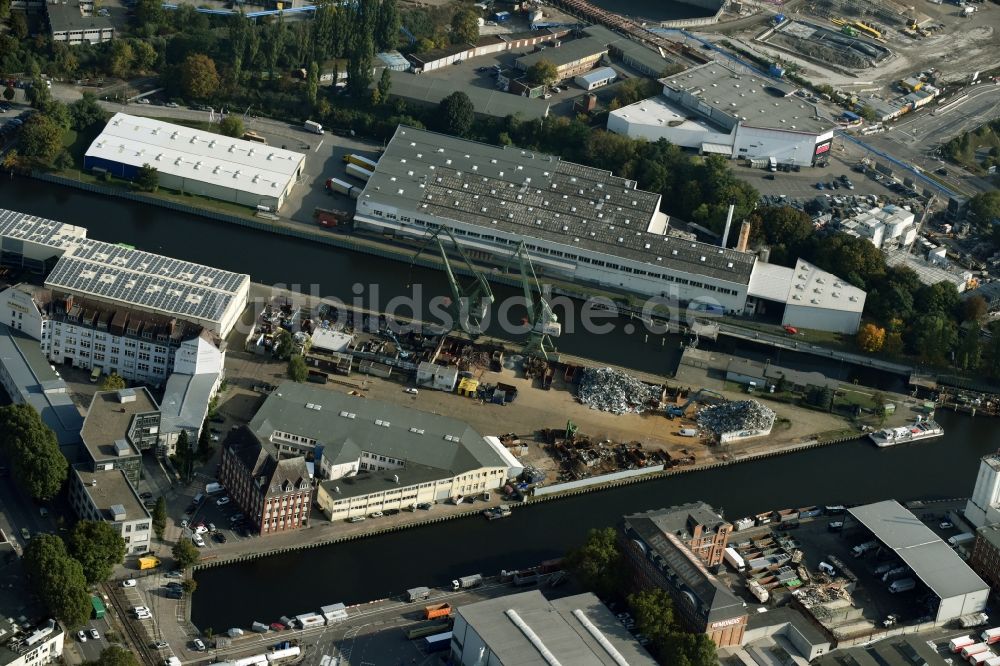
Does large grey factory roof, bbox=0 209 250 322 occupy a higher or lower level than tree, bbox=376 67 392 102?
lower

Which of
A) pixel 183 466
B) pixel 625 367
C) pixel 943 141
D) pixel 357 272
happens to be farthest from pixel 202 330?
pixel 943 141

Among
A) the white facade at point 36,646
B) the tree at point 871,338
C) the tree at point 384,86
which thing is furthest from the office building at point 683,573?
the tree at point 384,86

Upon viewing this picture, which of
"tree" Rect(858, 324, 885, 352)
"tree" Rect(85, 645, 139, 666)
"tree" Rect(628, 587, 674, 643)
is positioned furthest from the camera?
"tree" Rect(858, 324, 885, 352)

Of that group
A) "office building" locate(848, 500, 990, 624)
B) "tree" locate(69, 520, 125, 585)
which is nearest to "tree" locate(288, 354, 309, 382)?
"tree" locate(69, 520, 125, 585)

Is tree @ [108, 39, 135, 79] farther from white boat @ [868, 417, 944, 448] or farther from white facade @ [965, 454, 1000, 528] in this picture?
white facade @ [965, 454, 1000, 528]

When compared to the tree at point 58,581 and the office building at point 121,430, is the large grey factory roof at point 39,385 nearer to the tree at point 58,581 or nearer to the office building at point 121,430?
the office building at point 121,430

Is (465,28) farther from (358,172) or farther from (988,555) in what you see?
(988,555)

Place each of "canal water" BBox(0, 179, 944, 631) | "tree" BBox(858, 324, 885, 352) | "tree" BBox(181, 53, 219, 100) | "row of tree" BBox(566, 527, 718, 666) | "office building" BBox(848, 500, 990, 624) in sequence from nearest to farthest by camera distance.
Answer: "row of tree" BBox(566, 527, 718, 666) < "canal water" BBox(0, 179, 944, 631) < "office building" BBox(848, 500, 990, 624) < "tree" BBox(858, 324, 885, 352) < "tree" BBox(181, 53, 219, 100)
